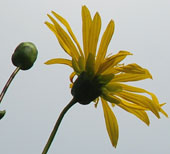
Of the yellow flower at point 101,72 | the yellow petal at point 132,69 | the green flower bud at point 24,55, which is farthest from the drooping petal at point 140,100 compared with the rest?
the green flower bud at point 24,55

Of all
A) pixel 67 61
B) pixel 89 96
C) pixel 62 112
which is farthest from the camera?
pixel 67 61

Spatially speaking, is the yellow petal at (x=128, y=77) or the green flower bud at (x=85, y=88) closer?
the green flower bud at (x=85, y=88)

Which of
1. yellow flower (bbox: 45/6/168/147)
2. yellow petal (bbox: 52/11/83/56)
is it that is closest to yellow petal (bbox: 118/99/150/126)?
yellow flower (bbox: 45/6/168/147)

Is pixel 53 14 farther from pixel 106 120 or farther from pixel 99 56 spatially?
pixel 106 120

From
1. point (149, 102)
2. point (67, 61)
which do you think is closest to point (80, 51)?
point (67, 61)

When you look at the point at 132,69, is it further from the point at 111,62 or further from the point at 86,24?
the point at 86,24

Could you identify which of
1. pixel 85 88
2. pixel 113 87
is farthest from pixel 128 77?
pixel 85 88

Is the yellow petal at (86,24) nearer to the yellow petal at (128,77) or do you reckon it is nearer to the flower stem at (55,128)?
the yellow petal at (128,77)
